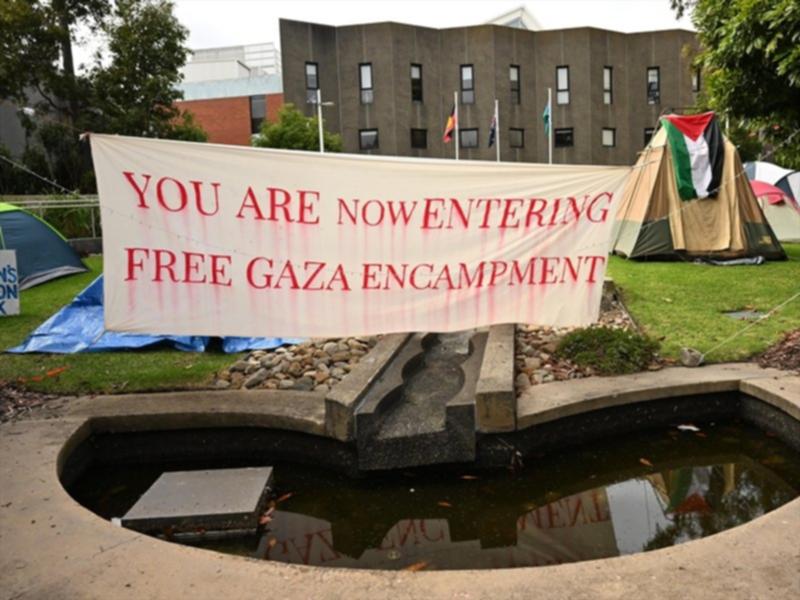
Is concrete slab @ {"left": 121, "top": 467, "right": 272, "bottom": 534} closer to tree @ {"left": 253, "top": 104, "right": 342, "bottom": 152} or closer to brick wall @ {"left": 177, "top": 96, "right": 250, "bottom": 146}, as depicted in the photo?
tree @ {"left": 253, "top": 104, "right": 342, "bottom": 152}

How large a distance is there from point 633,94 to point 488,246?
3433 cm

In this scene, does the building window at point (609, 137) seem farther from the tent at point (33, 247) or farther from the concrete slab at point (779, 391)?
the concrete slab at point (779, 391)

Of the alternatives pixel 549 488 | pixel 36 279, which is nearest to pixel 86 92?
pixel 36 279

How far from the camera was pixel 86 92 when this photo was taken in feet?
72.2

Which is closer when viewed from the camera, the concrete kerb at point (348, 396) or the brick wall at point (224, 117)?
the concrete kerb at point (348, 396)

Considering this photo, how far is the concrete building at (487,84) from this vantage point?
106ft

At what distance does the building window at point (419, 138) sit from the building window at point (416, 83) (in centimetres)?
154

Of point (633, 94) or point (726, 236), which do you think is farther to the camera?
point (633, 94)

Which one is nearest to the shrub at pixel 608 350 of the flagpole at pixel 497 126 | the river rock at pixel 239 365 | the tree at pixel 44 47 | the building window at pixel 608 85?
the river rock at pixel 239 365

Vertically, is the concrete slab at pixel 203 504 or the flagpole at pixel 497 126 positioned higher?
the flagpole at pixel 497 126

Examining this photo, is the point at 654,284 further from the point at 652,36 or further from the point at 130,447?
the point at 652,36

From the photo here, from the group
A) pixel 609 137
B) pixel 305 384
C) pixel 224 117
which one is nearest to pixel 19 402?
pixel 305 384

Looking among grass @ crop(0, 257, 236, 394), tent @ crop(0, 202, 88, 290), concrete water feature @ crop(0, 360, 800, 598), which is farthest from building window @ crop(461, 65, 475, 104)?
concrete water feature @ crop(0, 360, 800, 598)

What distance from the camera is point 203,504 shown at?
158 inches
